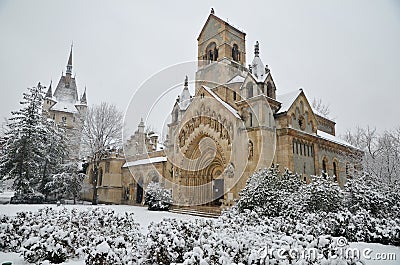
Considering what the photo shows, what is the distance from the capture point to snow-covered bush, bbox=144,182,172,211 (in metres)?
22.6

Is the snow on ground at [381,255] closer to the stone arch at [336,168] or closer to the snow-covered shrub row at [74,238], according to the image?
the snow-covered shrub row at [74,238]

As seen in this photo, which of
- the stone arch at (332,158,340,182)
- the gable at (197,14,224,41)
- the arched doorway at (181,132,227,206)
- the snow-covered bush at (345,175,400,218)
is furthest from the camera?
the gable at (197,14,224,41)

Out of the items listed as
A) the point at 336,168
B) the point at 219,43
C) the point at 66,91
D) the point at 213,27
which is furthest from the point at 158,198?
the point at 66,91

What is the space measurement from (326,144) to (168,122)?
1627 cm

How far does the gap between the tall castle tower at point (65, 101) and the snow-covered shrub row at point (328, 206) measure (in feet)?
137

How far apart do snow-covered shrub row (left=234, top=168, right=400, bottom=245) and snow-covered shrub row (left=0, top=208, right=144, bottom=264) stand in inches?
198

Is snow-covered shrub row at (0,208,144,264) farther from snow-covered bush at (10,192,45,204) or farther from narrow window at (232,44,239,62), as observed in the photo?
narrow window at (232,44,239,62)

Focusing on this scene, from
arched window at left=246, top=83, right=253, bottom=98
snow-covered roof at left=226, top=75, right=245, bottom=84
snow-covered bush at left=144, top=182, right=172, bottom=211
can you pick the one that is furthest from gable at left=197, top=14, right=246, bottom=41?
snow-covered bush at left=144, top=182, right=172, bottom=211

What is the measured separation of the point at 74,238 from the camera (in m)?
7.33

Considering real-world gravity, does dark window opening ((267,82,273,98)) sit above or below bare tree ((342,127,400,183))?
above

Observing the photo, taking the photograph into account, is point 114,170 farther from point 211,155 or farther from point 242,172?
point 242,172

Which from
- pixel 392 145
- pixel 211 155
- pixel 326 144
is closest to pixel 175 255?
pixel 211 155

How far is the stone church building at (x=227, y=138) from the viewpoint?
63.9ft

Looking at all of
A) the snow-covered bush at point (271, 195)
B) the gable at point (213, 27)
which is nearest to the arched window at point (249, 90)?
the snow-covered bush at point (271, 195)
